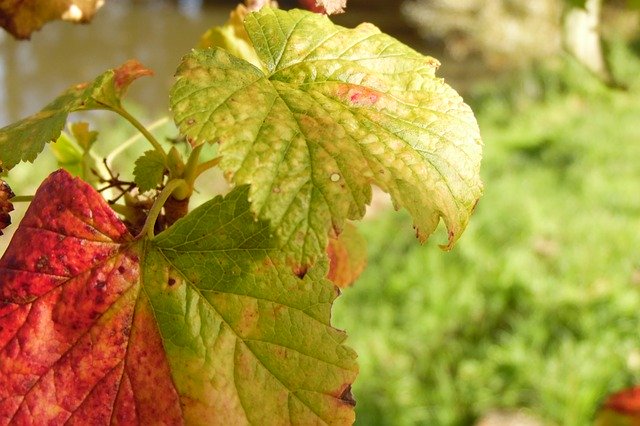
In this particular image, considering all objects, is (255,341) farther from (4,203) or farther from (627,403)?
(627,403)

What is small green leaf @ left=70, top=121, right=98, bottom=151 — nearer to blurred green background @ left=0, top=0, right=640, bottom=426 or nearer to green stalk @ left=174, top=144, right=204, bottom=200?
green stalk @ left=174, top=144, right=204, bottom=200

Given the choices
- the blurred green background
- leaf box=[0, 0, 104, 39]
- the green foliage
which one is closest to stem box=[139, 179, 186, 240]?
the green foliage

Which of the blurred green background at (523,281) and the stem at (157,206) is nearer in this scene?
the stem at (157,206)

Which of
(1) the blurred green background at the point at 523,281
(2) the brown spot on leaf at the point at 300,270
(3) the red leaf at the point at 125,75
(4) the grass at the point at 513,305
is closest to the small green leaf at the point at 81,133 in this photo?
(3) the red leaf at the point at 125,75

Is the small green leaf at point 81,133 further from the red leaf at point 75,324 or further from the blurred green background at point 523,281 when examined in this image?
the blurred green background at point 523,281

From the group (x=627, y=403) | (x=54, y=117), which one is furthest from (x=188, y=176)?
(x=627, y=403)

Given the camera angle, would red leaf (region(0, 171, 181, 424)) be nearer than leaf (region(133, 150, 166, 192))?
Yes
